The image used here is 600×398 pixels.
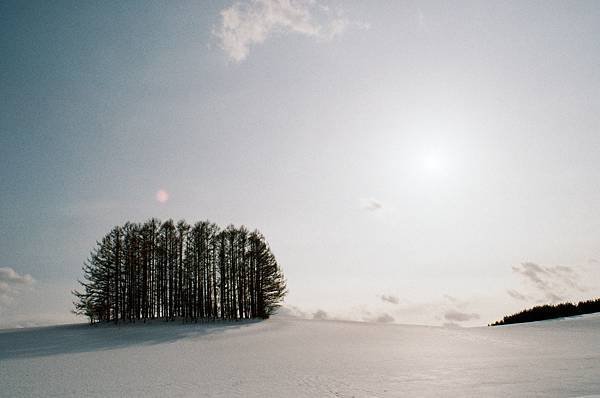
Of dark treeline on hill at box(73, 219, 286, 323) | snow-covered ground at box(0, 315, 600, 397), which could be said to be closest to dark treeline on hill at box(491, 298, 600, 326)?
snow-covered ground at box(0, 315, 600, 397)

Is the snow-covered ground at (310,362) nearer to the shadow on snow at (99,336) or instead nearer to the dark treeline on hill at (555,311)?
the shadow on snow at (99,336)

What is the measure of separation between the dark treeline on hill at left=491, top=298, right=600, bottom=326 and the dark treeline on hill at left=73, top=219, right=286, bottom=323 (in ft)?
87.0

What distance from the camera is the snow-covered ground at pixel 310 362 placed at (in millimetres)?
12797

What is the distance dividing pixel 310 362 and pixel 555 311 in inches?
1270

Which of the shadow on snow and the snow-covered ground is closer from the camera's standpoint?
the snow-covered ground

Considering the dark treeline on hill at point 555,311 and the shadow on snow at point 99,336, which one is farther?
the dark treeline on hill at point 555,311

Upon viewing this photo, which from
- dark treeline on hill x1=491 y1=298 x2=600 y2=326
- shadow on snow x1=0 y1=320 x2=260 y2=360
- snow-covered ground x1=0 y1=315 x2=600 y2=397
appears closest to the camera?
snow-covered ground x1=0 y1=315 x2=600 y2=397

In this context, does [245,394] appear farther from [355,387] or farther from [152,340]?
[152,340]

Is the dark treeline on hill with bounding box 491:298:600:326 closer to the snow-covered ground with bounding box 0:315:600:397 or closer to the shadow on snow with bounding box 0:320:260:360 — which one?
the snow-covered ground with bounding box 0:315:600:397

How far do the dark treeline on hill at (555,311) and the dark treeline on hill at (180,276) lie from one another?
87.0 feet

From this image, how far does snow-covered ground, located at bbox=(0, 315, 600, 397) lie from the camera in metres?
12.8

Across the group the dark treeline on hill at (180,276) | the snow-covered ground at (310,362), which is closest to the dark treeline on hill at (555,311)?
the snow-covered ground at (310,362)

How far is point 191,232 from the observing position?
49.1m

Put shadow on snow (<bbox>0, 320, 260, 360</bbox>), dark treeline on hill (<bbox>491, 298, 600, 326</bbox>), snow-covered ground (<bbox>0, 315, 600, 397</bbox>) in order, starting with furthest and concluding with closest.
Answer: dark treeline on hill (<bbox>491, 298, 600, 326</bbox>) < shadow on snow (<bbox>0, 320, 260, 360</bbox>) < snow-covered ground (<bbox>0, 315, 600, 397</bbox>)
